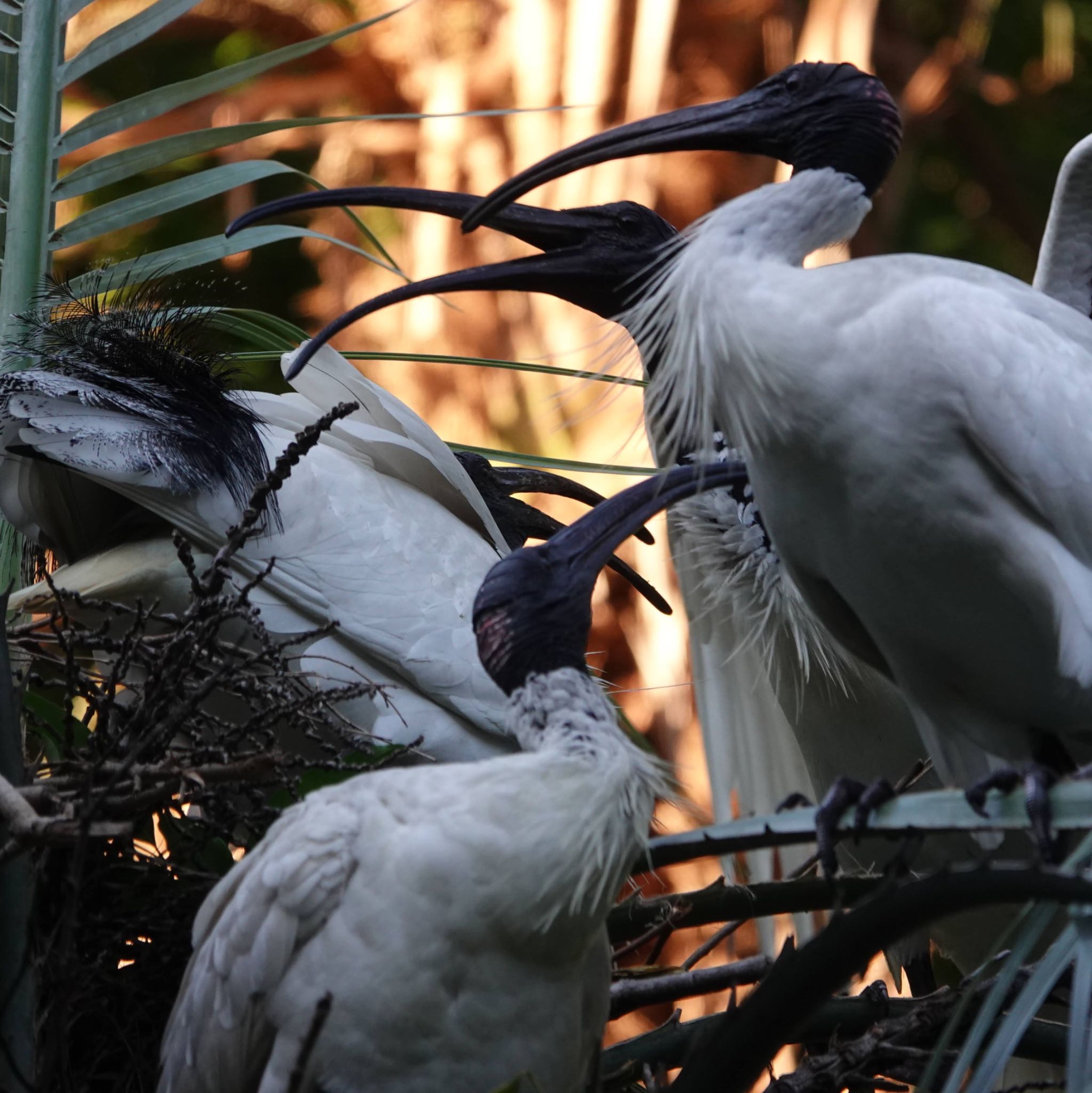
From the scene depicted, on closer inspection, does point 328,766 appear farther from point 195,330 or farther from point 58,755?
point 195,330

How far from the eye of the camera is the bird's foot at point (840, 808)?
4.71 feet

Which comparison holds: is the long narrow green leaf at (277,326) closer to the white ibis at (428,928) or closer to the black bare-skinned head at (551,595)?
the black bare-skinned head at (551,595)

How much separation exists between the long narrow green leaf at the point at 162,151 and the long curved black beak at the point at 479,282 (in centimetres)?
21

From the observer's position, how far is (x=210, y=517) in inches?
85.1

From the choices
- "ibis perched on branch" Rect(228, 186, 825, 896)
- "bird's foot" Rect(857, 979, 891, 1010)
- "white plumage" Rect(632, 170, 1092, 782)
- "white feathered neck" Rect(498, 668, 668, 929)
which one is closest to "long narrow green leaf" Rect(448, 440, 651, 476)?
"ibis perched on branch" Rect(228, 186, 825, 896)

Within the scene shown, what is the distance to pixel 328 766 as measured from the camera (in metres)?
1.76

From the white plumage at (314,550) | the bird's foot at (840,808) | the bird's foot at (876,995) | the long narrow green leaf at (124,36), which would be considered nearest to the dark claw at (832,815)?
the bird's foot at (840,808)

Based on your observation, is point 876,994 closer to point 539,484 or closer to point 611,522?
point 611,522

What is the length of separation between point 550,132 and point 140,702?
436cm

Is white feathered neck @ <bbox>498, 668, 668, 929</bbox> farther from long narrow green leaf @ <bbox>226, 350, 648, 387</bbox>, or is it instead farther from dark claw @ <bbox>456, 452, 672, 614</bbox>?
dark claw @ <bbox>456, 452, 672, 614</bbox>

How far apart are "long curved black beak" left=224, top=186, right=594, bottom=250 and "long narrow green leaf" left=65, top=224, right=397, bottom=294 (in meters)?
0.03

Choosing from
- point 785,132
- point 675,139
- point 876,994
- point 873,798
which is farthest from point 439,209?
point 876,994

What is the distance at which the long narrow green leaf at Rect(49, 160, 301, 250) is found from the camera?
220 centimetres

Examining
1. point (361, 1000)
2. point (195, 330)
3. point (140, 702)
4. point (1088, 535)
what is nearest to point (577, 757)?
point (361, 1000)
